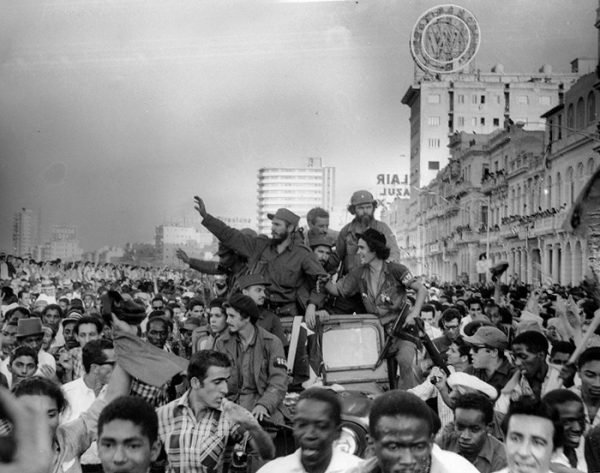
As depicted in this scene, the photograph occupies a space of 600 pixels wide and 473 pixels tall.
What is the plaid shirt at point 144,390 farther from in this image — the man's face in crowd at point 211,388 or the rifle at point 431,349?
the rifle at point 431,349

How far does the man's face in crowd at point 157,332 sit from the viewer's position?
10391 mm

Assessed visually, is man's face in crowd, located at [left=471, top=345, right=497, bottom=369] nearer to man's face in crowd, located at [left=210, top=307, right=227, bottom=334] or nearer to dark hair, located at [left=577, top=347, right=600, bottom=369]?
dark hair, located at [left=577, top=347, right=600, bottom=369]

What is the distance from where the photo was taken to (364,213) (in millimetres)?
10906

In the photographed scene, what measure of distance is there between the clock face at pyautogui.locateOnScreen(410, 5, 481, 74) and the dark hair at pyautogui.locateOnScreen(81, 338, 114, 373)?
12820 cm

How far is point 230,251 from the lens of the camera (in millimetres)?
10680

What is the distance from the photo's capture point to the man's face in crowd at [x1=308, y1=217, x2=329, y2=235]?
11827mm

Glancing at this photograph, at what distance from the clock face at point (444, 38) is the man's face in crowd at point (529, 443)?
131 m

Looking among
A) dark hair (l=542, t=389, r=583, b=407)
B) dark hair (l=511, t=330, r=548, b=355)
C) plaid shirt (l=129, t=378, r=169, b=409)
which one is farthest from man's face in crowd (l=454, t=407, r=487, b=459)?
dark hair (l=511, t=330, r=548, b=355)

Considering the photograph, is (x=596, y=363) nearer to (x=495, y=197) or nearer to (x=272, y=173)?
(x=495, y=197)

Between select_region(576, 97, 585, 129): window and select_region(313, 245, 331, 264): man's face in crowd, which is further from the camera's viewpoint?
select_region(576, 97, 585, 129): window

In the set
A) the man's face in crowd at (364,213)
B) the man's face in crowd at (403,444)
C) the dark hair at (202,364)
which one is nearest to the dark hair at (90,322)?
the man's face in crowd at (364,213)

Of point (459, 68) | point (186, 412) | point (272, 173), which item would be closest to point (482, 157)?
point (272, 173)

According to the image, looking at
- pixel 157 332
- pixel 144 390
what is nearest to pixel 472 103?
pixel 157 332

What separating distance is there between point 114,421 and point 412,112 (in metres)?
154
